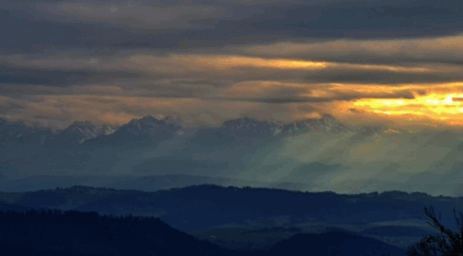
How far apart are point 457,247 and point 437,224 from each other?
204 cm

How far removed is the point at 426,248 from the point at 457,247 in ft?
10.2

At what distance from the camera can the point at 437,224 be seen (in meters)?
66.4

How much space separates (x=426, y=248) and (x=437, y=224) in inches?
105

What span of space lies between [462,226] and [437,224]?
2.32m

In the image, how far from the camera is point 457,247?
65.6 m

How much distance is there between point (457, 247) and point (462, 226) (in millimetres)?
2470

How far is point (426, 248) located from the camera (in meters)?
68.2

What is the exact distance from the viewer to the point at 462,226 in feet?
222

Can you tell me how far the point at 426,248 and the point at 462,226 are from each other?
2.92 metres
